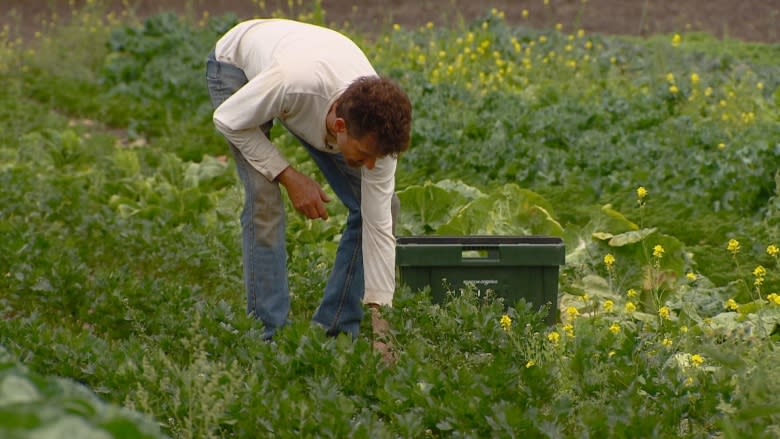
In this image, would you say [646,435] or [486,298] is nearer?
[646,435]

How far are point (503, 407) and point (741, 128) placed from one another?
4936mm

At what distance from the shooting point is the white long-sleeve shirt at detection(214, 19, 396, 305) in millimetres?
4773

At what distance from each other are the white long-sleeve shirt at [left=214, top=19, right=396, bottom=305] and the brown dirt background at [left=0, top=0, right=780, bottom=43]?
8433mm

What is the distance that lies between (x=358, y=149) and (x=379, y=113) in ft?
0.64

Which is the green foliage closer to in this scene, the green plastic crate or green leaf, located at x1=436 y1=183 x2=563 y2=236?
the green plastic crate

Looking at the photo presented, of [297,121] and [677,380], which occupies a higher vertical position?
[297,121]

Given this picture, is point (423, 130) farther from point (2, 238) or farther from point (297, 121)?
point (297, 121)

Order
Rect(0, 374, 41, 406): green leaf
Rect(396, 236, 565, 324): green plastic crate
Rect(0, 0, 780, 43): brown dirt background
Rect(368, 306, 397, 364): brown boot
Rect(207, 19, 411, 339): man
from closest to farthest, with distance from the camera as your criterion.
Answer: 1. Rect(0, 374, 41, 406): green leaf
2. Rect(207, 19, 411, 339): man
3. Rect(368, 306, 397, 364): brown boot
4. Rect(396, 236, 565, 324): green plastic crate
5. Rect(0, 0, 780, 43): brown dirt background

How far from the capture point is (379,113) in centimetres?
446

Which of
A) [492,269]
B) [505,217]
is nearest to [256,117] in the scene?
[492,269]

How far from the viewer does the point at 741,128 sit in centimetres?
834

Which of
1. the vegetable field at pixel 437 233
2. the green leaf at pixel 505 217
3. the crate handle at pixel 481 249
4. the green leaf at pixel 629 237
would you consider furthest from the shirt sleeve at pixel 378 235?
the green leaf at pixel 629 237

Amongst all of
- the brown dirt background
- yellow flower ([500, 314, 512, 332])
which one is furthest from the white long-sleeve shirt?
the brown dirt background

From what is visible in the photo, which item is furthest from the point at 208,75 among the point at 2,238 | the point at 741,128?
the point at 741,128
